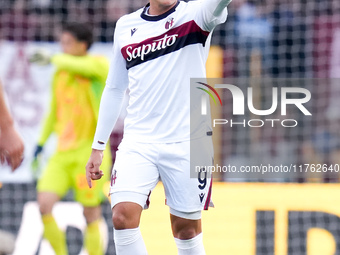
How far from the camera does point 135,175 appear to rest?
3.71 meters

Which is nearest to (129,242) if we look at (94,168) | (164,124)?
(94,168)

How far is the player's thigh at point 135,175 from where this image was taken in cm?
369

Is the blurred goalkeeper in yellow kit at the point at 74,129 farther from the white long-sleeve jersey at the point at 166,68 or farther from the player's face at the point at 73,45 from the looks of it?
the white long-sleeve jersey at the point at 166,68

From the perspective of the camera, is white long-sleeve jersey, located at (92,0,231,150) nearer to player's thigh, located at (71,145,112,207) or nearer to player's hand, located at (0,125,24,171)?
player's hand, located at (0,125,24,171)

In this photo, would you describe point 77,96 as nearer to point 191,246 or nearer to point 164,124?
point 164,124

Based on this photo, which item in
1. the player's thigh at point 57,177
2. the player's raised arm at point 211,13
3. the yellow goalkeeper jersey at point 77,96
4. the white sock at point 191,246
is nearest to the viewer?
the player's raised arm at point 211,13

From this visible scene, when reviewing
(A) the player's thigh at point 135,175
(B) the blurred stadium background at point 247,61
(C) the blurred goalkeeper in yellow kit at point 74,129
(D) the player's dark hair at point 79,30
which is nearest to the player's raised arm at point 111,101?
(A) the player's thigh at point 135,175

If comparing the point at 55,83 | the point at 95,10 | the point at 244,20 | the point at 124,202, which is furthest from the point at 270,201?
the point at 95,10

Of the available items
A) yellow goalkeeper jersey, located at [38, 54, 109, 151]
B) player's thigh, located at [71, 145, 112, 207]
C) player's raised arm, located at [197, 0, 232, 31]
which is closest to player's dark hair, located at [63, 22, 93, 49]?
yellow goalkeeper jersey, located at [38, 54, 109, 151]

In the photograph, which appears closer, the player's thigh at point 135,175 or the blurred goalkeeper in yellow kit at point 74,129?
the player's thigh at point 135,175

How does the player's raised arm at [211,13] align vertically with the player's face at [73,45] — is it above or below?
below

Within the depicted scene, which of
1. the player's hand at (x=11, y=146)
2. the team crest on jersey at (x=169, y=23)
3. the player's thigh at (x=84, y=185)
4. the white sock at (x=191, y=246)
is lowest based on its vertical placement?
the white sock at (x=191, y=246)

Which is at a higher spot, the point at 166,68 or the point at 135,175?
the point at 166,68

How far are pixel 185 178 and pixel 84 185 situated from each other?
2.12m
